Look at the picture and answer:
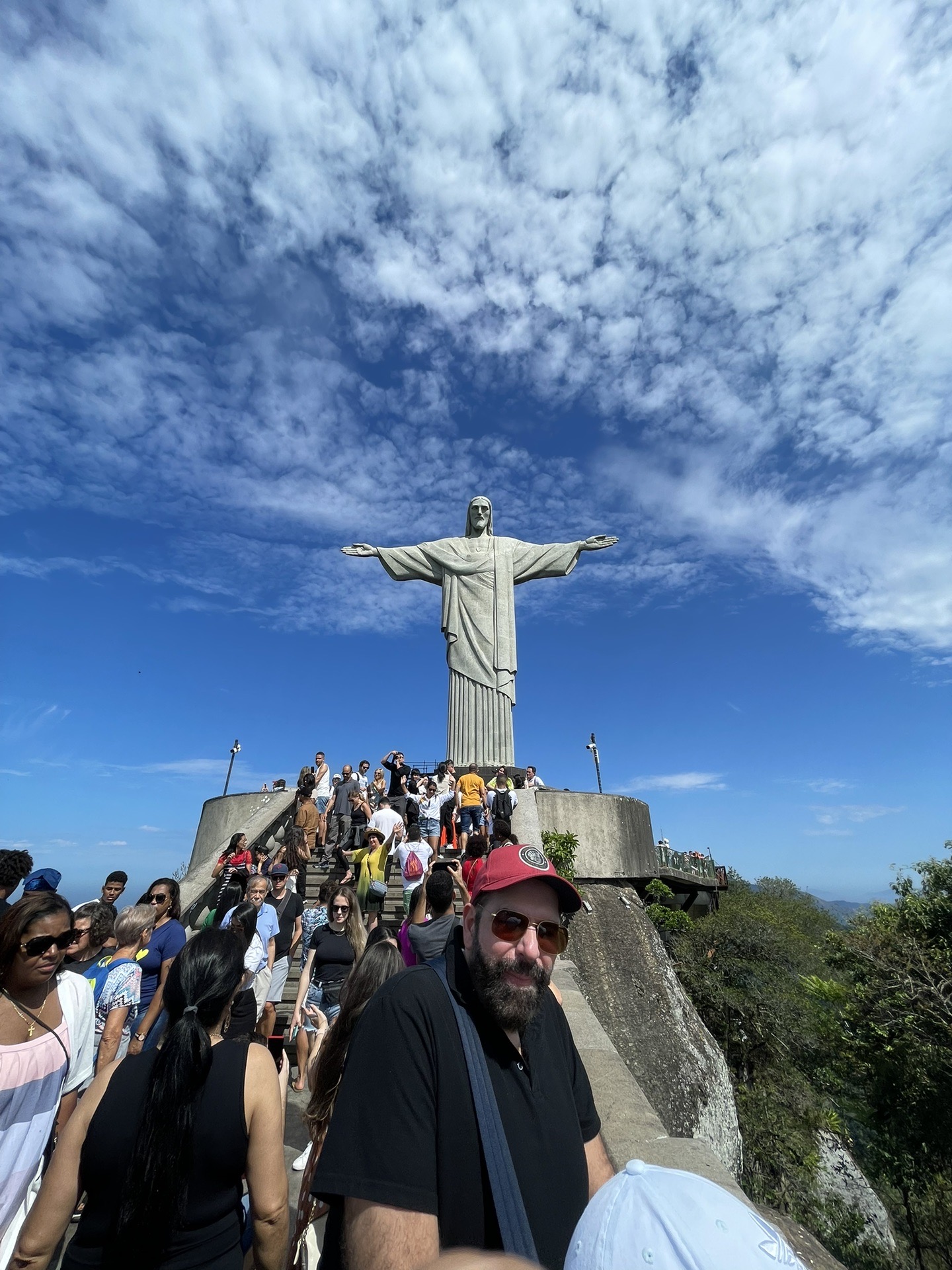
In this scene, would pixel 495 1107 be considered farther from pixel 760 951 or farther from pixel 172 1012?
pixel 760 951

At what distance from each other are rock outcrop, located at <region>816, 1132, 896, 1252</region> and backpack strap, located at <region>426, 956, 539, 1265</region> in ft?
52.9

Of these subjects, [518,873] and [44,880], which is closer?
[518,873]

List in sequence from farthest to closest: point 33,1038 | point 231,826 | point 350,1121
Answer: point 231,826 < point 33,1038 < point 350,1121

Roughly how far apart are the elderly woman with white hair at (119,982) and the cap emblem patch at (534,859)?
7.94 ft

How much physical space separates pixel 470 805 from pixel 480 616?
22.3 feet

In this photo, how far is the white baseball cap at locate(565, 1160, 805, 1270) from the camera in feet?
2.81

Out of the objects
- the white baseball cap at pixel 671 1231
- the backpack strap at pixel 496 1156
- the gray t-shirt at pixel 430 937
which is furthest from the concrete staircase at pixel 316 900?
the white baseball cap at pixel 671 1231

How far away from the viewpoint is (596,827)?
1202cm

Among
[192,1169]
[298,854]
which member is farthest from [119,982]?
[298,854]

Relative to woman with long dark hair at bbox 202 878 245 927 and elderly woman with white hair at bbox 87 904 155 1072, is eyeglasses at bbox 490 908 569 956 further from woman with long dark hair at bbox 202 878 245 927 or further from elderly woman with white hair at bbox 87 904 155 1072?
woman with long dark hair at bbox 202 878 245 927

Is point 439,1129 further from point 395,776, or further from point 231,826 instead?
point 231,826

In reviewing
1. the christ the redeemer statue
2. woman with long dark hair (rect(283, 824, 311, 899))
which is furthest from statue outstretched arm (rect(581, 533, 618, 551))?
woman with long dark hair (rect(283, 824, 311, 899))

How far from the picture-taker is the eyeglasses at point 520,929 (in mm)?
1681

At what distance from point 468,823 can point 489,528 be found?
30.3 feet
